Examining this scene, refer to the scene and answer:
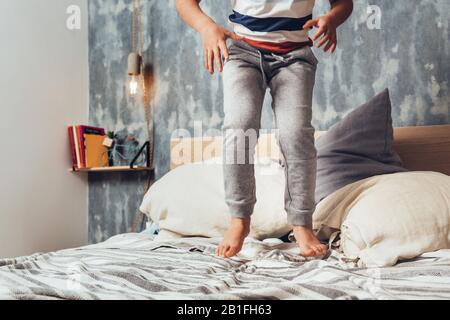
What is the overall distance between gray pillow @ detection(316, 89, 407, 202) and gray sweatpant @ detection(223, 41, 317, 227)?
1.07ft

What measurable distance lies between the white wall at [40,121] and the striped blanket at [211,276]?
0.95 meters

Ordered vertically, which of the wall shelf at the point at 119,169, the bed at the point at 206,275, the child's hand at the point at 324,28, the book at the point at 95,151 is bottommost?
the bed at the point at 206,275

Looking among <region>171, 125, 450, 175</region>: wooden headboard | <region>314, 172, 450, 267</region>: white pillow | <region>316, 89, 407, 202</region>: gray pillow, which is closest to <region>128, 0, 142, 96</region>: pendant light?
<region>171, 125, 450, 175</region>: wooden headboard

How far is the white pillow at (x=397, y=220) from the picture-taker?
1.14 m

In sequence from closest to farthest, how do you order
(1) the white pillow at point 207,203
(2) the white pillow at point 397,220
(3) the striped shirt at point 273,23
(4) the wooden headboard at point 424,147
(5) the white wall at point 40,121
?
(2) the white pillow at point 397,220, (3) the striped shirt at point 273,23, (1) the white pillow at point 207,203, (4) the wooden headboard at point 424,147, (5) the white wall at point 40,121

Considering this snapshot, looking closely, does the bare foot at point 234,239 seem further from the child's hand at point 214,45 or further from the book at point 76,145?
the book at point 76,145

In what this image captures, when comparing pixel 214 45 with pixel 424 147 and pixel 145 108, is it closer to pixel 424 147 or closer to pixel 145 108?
pixel 424 147

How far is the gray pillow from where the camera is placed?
1.56 meters

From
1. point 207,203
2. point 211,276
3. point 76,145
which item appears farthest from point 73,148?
point 211,276

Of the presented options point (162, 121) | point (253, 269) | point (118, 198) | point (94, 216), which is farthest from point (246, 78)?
point (94, 216)

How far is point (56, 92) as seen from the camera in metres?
2.44

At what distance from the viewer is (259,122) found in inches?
48.8

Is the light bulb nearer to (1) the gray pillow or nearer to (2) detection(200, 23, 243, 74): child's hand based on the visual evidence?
(1) the gray pillow

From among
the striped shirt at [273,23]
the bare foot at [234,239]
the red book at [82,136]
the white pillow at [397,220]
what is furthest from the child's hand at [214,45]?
the red book at [82,136]
